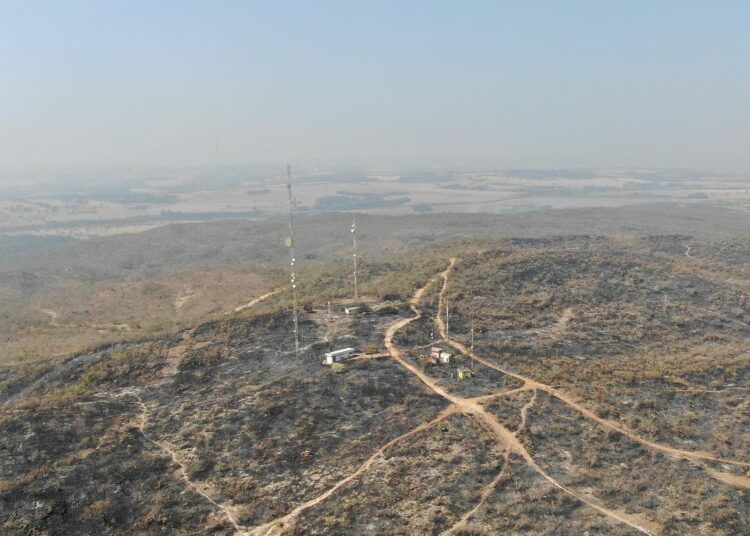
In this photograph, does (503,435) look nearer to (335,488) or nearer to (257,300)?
(335,488)

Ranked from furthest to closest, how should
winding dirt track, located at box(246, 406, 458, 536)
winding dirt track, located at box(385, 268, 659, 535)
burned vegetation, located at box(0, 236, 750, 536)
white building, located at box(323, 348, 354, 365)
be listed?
white building, located at box(323, 348, 354, 365) < burned vegetation, located at box(0, 236, 750, 536) < winding dirt track, located at box(385, 268, 659, 535) < winding dirt track, located at box(246, 406, 458, 536)

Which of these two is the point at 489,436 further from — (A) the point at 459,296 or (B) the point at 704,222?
(B) the point at 704,222

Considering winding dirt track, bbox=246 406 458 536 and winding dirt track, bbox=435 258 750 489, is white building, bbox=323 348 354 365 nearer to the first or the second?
winding dirt track, bbox=435 258 750 489

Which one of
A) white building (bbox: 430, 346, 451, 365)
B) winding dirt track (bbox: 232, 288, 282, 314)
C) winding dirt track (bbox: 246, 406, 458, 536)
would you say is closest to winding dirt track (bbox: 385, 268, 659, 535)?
winding dirt track (bbox: 246, 406, 458, 536)

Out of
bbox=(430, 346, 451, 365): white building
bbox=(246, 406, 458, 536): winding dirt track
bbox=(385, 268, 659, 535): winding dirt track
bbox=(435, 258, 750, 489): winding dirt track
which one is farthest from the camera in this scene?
bbox=(430, 346, 451, 365): white building

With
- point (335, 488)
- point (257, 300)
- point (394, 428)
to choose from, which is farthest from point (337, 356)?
point (257, 300)

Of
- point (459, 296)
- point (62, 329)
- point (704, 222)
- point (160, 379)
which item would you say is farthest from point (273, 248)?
point (704, 222)

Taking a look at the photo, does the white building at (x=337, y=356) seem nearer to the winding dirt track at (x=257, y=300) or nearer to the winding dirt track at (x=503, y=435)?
the winding dirt track at (x=503, y=435)

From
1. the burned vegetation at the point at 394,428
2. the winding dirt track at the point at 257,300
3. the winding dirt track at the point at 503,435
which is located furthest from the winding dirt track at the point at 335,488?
the winding dirt track at the point at 257,300

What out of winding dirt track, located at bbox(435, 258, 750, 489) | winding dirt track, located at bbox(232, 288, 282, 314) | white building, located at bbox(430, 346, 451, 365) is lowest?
winding dirt track, located at bbox(232, 288, 282, 314)
